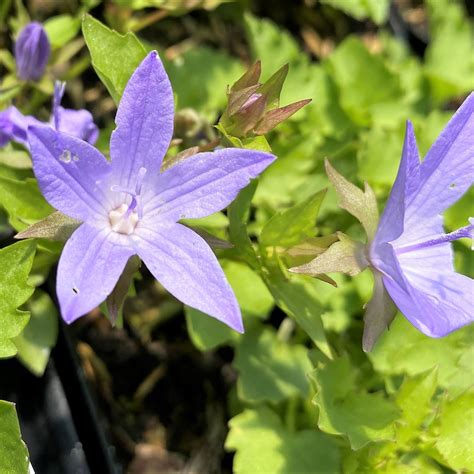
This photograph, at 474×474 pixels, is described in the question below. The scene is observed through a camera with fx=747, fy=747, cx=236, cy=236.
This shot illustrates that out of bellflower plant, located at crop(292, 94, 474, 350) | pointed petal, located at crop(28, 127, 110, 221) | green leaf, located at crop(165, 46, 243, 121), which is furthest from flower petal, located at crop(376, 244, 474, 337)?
green leaf, located at crop(165, 46, 243, 121)

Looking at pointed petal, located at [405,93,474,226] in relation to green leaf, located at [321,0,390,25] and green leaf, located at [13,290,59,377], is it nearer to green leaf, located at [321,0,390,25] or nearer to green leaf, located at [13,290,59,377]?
green leaf, located at [13,290,59,377]

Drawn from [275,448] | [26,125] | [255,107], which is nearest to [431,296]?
[255,107]

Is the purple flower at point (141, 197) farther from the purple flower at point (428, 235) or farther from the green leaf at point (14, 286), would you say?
the purple flower at point (428, 235)

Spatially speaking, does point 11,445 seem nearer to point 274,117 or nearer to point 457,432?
point 274,117

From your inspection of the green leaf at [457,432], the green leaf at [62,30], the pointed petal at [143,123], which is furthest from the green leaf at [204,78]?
the green leaf at [457,432]

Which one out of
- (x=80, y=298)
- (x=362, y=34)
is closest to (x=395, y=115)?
(x=362, y=34)
